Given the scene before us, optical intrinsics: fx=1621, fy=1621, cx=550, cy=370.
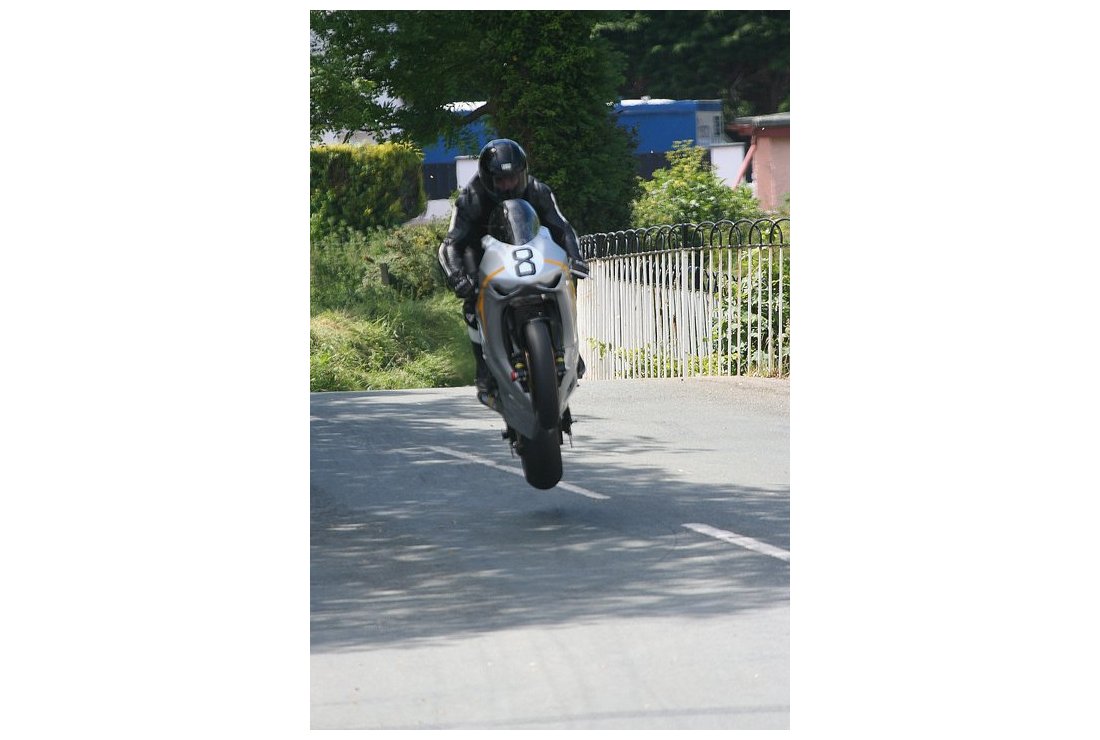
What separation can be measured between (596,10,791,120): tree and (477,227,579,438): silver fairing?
1535 cm

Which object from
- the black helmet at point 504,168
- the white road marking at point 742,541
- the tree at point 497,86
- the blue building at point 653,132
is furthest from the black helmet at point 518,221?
the blue building at point 653,132

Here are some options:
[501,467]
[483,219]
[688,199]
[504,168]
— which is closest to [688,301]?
[688,199]

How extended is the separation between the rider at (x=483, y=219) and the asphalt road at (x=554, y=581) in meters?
1.08

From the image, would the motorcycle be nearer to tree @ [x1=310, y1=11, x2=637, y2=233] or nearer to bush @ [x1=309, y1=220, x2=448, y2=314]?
tree @ [x1=310, y1=11, x2=637, y2=233]

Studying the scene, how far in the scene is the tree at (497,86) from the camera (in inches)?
617

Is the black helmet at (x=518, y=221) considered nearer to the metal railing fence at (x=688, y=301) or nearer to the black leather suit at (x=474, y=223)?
the black leather suit at (x=474, y=223)

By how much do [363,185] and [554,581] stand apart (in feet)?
68.4

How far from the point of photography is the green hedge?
2669cm

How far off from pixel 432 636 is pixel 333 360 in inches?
622

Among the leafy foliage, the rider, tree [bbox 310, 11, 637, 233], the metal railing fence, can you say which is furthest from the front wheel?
the leafy foliage

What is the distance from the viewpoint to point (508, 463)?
10.5 metres
